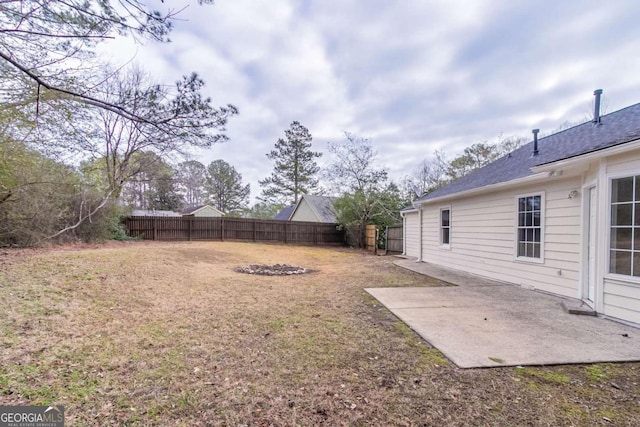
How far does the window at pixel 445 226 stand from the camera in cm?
918

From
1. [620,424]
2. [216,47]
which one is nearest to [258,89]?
[216,47]

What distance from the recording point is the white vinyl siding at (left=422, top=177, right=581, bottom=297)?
5.06 metres

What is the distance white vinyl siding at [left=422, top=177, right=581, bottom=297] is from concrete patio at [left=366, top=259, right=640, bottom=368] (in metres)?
0.46

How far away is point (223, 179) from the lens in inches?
1340

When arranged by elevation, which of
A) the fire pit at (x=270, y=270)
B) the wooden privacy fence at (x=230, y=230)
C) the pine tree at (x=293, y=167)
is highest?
the pine tree at (x=293, y=167)

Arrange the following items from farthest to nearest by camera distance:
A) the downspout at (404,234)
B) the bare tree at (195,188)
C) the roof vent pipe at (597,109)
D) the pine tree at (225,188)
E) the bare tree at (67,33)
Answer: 1. the pine tree at (225,188)
2. the bare tree at (195,188)
3. the downspout at (404,234)
4. the roof vent pipe at (597,109)
5. the bare tree at (67,33)

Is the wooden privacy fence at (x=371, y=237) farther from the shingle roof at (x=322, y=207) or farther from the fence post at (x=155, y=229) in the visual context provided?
the fence post at (x=155, y=229)

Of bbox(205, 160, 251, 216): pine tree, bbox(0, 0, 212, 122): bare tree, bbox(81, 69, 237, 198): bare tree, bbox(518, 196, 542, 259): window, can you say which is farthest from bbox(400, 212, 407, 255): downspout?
bbox(205, 160, 251, 216): pine tree

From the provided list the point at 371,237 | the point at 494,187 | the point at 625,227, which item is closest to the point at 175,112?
the point at 625,227

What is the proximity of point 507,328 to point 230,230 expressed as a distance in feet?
50.2

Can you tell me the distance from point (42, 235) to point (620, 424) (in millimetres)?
11943

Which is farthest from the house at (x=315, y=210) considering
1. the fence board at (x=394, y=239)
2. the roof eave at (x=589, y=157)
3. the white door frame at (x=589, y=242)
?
the white door frame at (x=589, y=242)

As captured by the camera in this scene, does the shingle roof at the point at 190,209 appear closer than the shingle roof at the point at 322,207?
No

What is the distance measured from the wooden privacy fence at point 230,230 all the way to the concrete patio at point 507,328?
12801 mm
